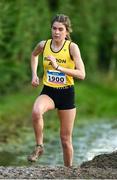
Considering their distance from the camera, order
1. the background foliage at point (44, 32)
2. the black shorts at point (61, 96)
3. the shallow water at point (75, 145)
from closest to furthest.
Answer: the black shorts at point (61, 96), the shallow water at point (75, 145), the background foliage at point (44, 32)

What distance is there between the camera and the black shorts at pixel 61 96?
11758 millimetres

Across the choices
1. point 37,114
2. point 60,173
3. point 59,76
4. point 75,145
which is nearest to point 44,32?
point 75,145

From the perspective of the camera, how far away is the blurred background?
16.8m

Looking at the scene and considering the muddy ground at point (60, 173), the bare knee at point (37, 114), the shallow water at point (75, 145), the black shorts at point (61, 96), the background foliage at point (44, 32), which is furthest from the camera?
the background foliage at point (44, 32)

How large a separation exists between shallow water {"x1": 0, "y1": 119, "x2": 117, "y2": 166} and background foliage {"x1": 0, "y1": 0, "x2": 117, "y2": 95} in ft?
8.65

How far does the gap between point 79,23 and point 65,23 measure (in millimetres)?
19950

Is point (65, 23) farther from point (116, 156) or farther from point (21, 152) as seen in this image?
point (21, 152)

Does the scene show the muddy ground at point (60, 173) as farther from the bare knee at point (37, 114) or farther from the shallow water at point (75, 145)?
the shallow water at point (75, 145)

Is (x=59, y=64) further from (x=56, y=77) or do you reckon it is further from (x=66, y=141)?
(x=66, y=141)

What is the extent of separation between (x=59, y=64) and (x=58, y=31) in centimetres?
48

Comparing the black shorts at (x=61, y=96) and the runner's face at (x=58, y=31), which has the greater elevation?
the runner's face at (x=58, y=31)

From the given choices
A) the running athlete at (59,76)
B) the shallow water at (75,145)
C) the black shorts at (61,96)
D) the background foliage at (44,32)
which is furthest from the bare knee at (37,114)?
the background foliage at (44,32)

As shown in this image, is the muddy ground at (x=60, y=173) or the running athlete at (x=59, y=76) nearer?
the muddy ground at (x=60, y=173)

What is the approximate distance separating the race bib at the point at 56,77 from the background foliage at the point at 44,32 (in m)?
7.80
